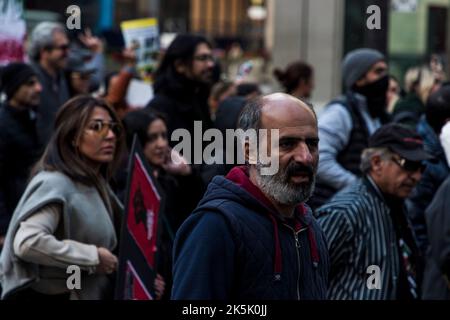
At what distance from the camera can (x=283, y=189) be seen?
132 inches

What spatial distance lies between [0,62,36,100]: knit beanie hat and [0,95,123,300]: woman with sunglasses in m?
2.26

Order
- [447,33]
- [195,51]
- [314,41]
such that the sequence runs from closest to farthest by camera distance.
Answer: [195,51] → [314,41] → [447,33]

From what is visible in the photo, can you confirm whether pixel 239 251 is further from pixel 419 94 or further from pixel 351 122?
pixel 419 94

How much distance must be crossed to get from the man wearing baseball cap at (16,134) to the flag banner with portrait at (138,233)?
1468 millimetres

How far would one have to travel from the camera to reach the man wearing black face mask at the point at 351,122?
675 centimetres

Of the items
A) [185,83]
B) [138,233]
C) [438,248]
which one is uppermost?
[185,83]

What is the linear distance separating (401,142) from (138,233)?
58.8 inches

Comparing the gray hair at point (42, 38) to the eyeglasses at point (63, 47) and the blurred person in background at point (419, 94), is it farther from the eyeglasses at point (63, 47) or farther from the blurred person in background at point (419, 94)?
the blurred person in background at point (419, 94)

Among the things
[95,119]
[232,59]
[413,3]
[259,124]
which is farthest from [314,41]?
[232,59]

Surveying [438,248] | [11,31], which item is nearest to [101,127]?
[438,248]

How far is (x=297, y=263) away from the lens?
341 cm

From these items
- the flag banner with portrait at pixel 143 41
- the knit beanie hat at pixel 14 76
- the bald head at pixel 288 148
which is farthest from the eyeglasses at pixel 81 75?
the bald head at pixel 288 148

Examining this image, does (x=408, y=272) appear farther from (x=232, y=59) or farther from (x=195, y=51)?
(x=232, y=59)

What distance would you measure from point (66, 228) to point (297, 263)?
1.99 m
